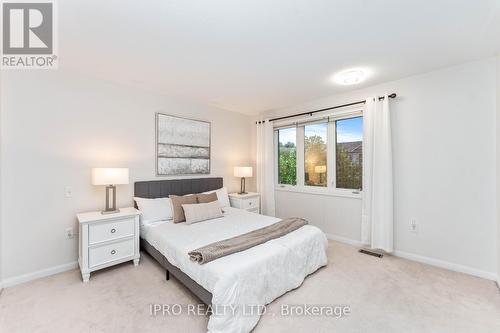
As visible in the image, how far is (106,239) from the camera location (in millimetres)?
2596

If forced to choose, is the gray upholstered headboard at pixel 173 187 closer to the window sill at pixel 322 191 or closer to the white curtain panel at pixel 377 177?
the window sill at pixel 322 191

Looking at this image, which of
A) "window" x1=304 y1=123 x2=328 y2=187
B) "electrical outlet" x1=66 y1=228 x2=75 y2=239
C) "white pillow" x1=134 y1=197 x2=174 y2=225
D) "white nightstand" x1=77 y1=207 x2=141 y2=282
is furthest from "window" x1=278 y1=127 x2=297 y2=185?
"electrical outlet" x1=66 y1=228 x2=75 y2=239

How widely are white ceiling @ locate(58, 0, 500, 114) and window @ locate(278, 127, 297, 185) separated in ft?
4.92

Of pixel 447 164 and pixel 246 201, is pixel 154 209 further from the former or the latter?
pixel 447 164

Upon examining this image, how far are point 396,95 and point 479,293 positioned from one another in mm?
2481

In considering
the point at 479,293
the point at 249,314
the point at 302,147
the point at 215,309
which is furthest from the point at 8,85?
the point at 479,293

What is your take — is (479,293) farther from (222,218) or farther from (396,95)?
(222,218)

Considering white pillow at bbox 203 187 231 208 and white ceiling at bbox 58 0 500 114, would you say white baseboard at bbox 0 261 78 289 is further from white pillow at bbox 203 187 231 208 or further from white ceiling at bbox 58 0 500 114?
white ceiling at bbox 58 0 500 114

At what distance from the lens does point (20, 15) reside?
1.75 metres

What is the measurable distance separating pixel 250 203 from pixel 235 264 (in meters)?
2.52

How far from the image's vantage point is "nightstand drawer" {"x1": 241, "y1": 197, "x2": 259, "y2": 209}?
13.9ft

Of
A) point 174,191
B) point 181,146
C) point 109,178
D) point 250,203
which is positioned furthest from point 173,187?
point 250,203

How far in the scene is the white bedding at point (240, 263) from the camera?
5.49ft

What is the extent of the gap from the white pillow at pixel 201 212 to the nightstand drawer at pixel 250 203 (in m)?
0.99
